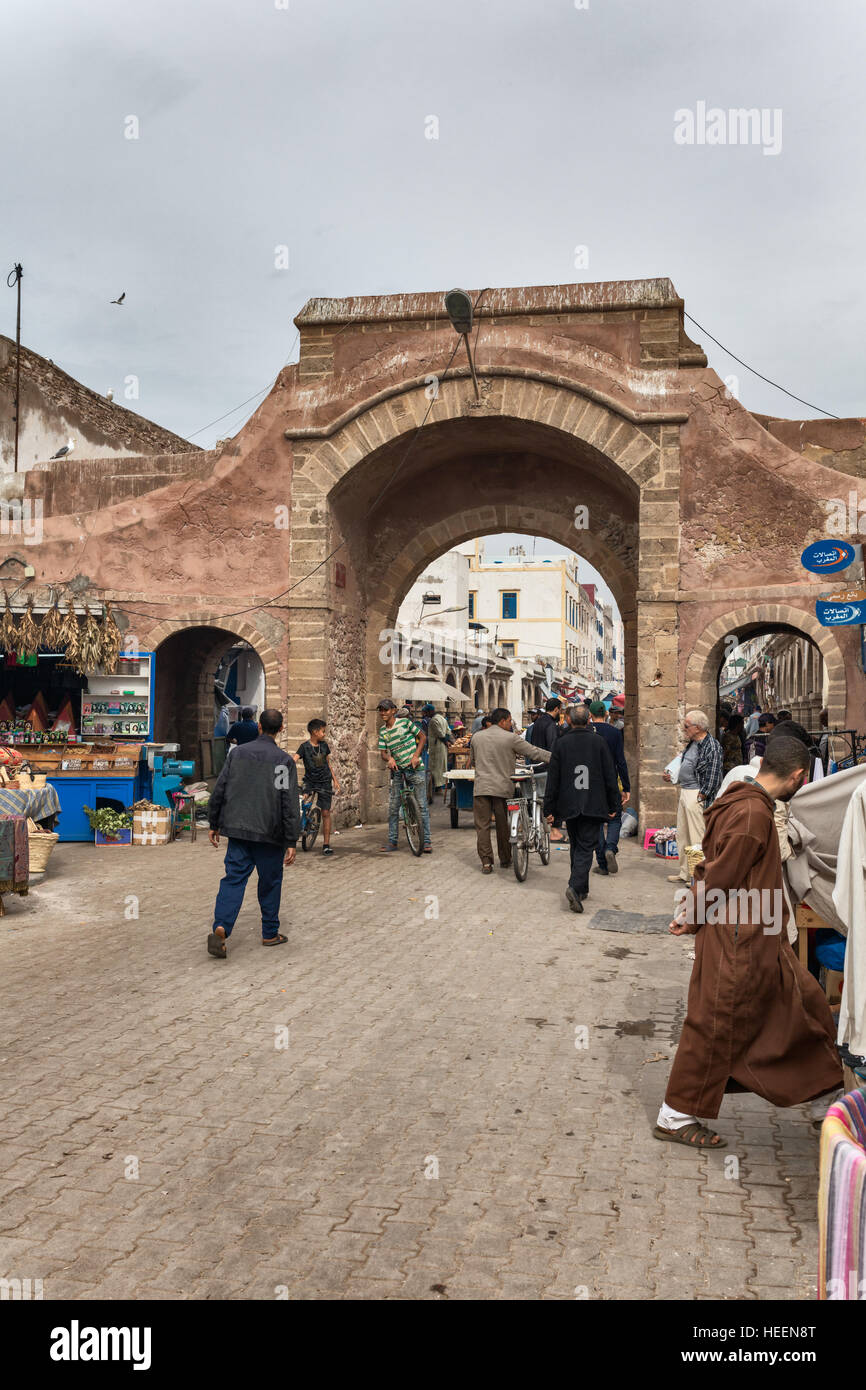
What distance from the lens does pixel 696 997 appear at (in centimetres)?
423

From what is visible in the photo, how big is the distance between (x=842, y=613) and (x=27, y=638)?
9.69 m

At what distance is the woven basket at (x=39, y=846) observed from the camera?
10.4 metres

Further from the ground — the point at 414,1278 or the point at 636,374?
the point at 636,374

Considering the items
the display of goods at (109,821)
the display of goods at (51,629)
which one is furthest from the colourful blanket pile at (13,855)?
the display of goods at (51,629)

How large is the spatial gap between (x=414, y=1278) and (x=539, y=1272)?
0.39 metres

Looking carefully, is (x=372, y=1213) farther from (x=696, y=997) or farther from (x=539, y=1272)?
(x=696, y=997)

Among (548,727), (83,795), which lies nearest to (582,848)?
(548,727)

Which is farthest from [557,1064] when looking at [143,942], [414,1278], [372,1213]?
[143,942]

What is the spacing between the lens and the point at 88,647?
13.5 meters

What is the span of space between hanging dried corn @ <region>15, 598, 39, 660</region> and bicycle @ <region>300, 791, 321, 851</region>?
13.1ft

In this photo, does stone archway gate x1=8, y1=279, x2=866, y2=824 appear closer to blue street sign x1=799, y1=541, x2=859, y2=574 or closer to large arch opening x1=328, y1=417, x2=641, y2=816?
large arch opening x1=328, y1=417, x2=641, y2=816

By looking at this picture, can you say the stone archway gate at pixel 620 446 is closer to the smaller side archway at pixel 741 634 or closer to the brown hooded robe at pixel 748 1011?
the smaller side archway at pixel 741 634

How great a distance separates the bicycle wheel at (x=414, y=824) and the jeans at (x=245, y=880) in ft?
15.1

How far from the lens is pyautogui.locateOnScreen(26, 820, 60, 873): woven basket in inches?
408
